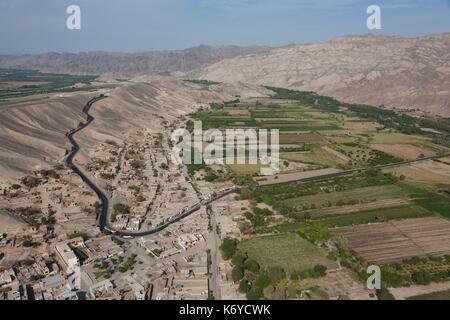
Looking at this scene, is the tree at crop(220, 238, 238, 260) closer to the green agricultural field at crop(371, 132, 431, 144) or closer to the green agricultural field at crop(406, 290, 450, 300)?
the green agricultural field at crop(406, 290, 450, 300)

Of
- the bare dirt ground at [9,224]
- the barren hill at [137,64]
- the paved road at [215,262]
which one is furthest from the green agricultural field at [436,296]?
the barren hill at [137,64]

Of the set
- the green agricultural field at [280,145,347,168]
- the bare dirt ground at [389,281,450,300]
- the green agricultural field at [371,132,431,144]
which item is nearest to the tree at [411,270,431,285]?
the bare dirt ground at [389,281,450,300]

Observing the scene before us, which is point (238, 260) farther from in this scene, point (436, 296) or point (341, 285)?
point (436, 296)

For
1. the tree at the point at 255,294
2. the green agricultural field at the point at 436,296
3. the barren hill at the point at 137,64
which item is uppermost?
the barren hill at the point at 137,64

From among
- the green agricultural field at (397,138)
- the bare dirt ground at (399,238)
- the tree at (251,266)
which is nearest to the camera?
the tree at (251,266)

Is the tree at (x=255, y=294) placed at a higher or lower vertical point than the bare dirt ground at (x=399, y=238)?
lower

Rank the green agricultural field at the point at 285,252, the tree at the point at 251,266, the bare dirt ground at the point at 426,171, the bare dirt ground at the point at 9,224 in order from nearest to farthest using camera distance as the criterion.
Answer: the tree at the point at 251,266
the green agricultural field at the point at 285,252
the bare dirt ground at the point at 9,224
the bare dirt ground at the point at 426,171

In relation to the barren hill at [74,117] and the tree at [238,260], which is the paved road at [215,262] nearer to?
the tree at [238,260]

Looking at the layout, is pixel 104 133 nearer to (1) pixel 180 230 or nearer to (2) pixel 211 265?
(1) pixel 180 230
